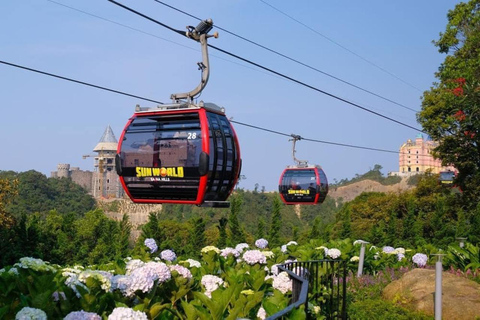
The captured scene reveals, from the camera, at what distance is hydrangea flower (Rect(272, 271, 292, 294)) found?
6711mm

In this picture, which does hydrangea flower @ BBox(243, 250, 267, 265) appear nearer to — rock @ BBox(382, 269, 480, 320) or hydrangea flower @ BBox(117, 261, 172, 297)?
hydrangea flower @ BBox(117, 261, 172, 297)

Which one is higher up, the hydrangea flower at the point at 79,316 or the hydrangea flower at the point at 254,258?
the hydrangea flower at the point at 79,316

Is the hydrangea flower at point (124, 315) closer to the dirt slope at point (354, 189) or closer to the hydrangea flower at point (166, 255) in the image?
the hydrangea flower at point (166, 255)

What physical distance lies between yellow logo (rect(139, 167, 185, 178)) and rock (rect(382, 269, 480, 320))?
5041mm

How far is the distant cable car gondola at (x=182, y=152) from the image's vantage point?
37.2 feet

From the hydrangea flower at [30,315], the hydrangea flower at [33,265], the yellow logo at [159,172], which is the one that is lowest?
the hydrangea flower at [30,315]

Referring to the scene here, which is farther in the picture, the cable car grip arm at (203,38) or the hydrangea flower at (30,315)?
the cable car grip arm at (203,38)

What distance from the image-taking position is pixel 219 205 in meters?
12.3

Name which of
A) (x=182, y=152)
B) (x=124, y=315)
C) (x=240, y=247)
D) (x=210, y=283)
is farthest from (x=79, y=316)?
(x=240, y=247)

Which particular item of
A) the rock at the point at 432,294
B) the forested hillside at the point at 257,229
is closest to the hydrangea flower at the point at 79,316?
the rock at the point at 432,294

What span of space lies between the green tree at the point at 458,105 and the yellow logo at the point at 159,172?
1730 centimetres

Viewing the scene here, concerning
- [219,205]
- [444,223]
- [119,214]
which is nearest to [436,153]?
[444,223]

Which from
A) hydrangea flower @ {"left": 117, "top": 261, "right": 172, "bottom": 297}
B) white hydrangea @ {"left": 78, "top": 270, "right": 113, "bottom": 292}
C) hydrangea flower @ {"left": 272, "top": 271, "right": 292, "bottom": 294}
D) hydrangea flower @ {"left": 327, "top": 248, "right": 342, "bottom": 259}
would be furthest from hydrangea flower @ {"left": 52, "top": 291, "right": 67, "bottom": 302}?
hydrangea flower @ {"left": 327, "top": 248, "right": 342, "bottom": 259}

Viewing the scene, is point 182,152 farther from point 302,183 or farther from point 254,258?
point 302,183
